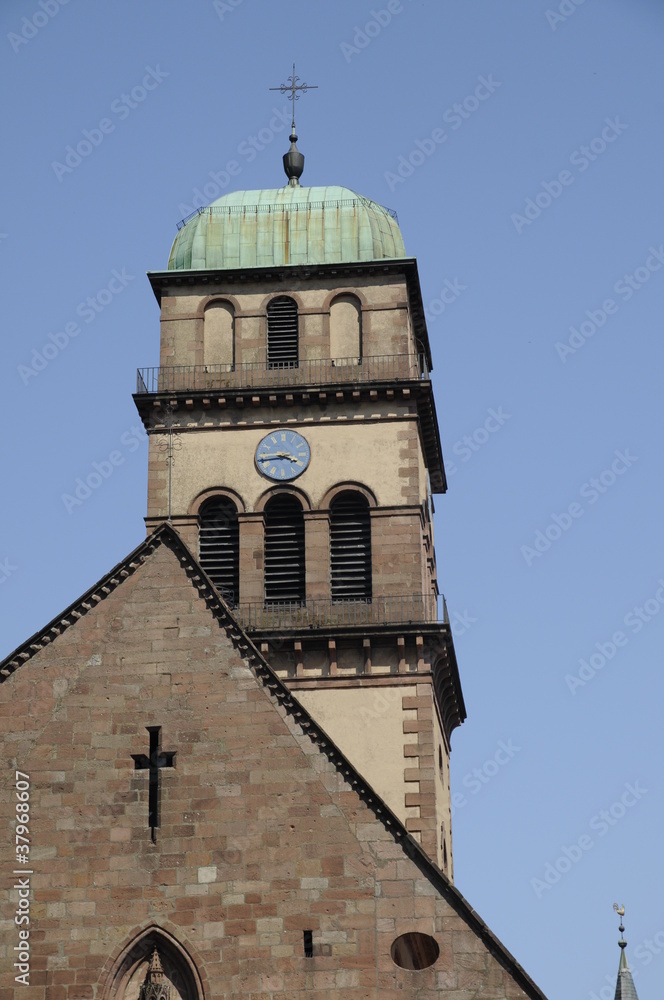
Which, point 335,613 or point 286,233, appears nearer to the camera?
point 335,613

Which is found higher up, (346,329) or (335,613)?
(346,329)

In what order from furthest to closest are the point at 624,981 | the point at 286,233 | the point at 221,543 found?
1. the point at 624,981
2. the point at 286,233
3. the point at 221,543

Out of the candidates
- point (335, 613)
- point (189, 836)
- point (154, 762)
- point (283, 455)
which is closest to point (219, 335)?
point (283, 455)

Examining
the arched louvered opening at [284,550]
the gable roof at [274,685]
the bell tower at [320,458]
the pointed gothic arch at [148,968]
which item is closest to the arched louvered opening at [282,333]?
the bell tower at [320,458]

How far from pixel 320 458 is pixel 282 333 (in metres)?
3.76

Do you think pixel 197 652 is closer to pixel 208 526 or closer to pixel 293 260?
pixel 208 526

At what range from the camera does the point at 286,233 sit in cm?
5866

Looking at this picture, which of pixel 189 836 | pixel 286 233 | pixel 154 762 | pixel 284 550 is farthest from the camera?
pixel 286 233

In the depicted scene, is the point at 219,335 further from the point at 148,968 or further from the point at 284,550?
the point at 148,968

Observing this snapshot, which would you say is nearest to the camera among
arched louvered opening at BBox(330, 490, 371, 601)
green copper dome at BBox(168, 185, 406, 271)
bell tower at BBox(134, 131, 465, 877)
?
bell tower at BBox(134, 131, 465, 877)

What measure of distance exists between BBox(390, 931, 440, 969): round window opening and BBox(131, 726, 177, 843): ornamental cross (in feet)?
13.4

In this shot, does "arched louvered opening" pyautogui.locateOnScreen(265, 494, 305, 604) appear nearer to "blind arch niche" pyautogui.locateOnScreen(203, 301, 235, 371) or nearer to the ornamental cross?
"blind arch niche" pyautogui.locateOnScreen(203, 301, 235, 371)

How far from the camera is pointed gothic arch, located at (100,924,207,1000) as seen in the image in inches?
1270

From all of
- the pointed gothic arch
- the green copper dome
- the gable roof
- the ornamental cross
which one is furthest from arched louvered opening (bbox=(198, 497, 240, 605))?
the pointed gothic arch
